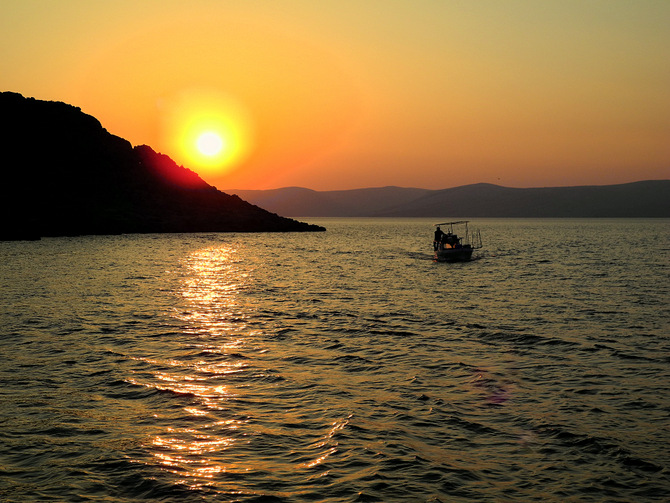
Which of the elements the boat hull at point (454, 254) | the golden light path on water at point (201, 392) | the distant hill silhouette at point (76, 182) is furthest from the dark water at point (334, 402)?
the distant hill silhouette at point (76, 182)

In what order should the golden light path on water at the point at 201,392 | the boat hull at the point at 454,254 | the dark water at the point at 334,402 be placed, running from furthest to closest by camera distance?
the boat hull at the point at 454,254 < the golden light path on water at the point at 201,392 < the dark water at the point at 334,402

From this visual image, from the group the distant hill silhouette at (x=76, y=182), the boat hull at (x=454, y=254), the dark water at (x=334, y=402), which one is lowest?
the dark water at (x=334, y=402)

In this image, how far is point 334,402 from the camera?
49.8 feet

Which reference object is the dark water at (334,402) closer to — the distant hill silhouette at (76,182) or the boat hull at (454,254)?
the boat hull at (454,254)

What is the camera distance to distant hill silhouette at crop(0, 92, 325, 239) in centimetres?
14562

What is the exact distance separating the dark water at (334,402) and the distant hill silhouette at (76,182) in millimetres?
119309

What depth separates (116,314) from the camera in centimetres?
3006

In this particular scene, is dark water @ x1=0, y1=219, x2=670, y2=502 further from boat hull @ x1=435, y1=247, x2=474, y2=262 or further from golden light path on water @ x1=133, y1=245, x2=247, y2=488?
boat hull @ x1=435, y1=247, x2=474, y2=262

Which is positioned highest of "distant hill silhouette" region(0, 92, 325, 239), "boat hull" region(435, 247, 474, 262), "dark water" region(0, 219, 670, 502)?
"distant hill silhouette" region(0, 92, 325, 239)

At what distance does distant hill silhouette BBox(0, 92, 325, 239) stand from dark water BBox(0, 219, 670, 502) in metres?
119

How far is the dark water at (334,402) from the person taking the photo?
416 inches

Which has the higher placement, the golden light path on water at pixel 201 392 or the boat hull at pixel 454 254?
the boat hull at pixel 454 254

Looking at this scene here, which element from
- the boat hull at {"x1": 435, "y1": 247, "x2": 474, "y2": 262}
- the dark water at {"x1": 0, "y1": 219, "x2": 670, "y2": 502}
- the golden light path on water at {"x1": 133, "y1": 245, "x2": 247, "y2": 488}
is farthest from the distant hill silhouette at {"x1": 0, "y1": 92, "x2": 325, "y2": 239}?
the dark water at {"x1": 0, "y1": 219, "x2": 670, "y2": 502}

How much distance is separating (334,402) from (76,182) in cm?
17073
